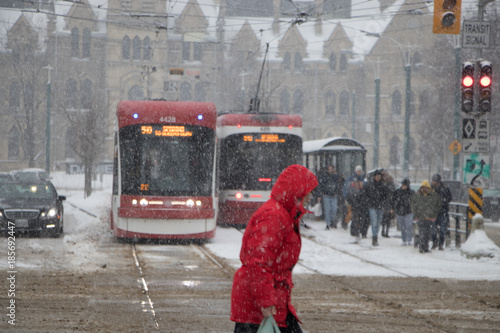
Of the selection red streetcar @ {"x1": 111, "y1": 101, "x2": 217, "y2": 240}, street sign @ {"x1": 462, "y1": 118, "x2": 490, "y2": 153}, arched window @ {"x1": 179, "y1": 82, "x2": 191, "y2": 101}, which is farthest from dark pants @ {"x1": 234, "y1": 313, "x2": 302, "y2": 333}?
arched window @ {"x1": 179, "y1": 82, "x2": 191, "y2": 101}

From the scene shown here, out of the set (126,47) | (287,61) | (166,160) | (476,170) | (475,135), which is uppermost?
(126,47)

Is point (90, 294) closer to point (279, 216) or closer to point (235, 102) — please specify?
point (279, 216)

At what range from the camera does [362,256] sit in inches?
615

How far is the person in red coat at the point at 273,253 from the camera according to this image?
4.47 metres

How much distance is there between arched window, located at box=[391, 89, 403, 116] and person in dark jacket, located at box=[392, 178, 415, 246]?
204 ft

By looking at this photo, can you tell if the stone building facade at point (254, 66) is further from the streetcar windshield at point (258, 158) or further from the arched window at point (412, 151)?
the streetcar windshield at point (258, 158)

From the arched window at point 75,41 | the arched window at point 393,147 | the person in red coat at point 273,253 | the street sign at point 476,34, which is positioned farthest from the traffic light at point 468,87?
the arched window at point 75,41

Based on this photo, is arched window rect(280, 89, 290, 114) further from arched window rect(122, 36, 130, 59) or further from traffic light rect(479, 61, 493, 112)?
traffic light rect(479, 61, 493, 112)

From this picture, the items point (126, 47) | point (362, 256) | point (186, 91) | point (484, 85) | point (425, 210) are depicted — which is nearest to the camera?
point (484, 85)

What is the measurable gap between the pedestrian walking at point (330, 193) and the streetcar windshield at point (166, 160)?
5.33 m

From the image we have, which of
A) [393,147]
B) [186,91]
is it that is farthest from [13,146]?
[393,147]

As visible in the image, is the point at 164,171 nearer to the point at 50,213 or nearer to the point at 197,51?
the point at 50,213

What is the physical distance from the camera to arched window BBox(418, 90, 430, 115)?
68562 millimetres

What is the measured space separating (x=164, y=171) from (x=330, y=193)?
21.0 ft
